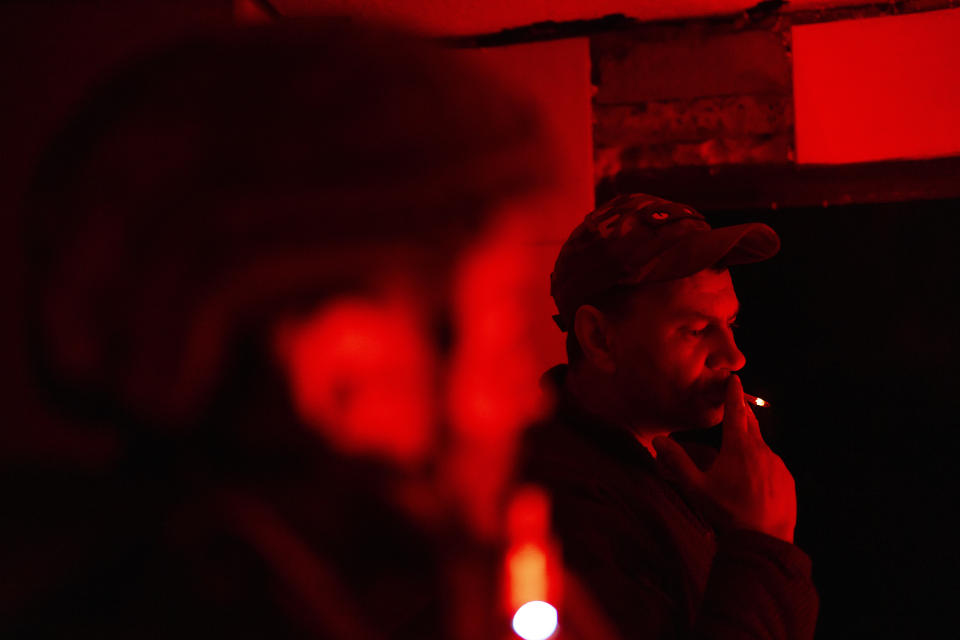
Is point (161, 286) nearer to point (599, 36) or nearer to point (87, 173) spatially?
point (87, 173)

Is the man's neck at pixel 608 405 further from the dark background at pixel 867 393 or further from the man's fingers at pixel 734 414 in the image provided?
the dark background at pixel 867 393

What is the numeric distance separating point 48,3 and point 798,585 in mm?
1483

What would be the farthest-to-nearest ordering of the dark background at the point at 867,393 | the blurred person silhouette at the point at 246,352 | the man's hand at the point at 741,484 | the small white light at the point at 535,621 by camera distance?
the dark background at the point at 867,393
the man's hand at the point at 741,484
the small white light at the point at 535,621
the blurred person silhouette at the point at 246,352

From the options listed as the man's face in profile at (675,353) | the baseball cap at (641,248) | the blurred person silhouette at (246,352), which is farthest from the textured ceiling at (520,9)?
the blurred person silhouette at (246,352)

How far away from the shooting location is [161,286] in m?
0.36

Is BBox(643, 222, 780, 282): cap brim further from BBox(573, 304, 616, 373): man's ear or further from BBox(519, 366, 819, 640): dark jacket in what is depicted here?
BBox(519, 366, 819, 640): dark jacket

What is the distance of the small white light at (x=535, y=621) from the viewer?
1.73ft

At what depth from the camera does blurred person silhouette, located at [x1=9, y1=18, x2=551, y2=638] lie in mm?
365

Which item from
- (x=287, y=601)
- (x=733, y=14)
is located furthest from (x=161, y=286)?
(x=733, y=14)

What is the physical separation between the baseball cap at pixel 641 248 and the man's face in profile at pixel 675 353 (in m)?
0.05

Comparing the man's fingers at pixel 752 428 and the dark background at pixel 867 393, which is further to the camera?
the dark background at pixel 867 393

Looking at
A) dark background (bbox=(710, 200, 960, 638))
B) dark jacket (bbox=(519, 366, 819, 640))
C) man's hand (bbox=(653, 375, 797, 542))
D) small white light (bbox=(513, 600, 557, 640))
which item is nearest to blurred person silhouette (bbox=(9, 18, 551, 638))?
small white light (bbox=(513, 600, 557, 640))

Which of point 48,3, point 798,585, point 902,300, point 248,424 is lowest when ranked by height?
point 798,585

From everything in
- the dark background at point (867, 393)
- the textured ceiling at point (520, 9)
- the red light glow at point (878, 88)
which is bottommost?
the dark background at point (867, 393)
